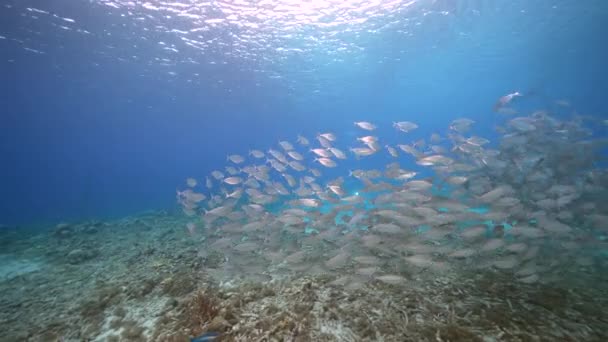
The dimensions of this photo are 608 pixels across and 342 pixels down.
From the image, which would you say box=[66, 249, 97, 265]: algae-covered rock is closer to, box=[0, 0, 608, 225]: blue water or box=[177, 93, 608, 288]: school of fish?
box=[177, 93, 608, 288]: school of fish

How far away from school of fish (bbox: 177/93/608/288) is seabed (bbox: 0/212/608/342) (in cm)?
45

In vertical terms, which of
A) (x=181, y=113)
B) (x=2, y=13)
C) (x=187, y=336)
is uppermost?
(x=2, y=13)

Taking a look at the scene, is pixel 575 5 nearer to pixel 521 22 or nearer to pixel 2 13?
pixel 521 22

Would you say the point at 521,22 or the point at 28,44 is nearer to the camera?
the point at 28,44

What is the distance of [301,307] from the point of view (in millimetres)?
6129

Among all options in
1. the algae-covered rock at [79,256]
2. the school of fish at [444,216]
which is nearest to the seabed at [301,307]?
the school of fish at [444,216]

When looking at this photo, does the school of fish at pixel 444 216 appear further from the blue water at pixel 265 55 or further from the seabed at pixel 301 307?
the blue water at pixel 265 55

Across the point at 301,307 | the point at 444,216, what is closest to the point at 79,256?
the point at 301,307

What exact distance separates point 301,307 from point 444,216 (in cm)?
396

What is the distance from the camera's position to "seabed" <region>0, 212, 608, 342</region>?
207 inches

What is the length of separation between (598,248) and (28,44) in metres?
38.4

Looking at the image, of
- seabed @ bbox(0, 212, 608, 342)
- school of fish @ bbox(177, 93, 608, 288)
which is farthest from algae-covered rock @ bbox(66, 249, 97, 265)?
school of fish @ bbox(177, 93, 608, 288)

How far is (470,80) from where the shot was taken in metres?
55.8

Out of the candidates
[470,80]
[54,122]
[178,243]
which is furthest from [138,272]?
[54,122]
